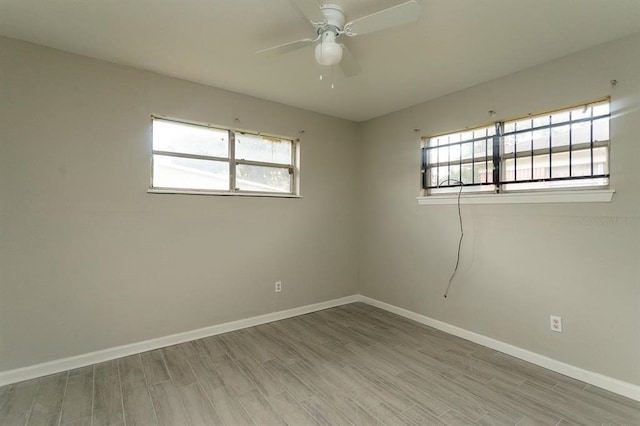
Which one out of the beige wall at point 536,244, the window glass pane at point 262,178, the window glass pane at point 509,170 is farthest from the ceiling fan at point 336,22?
the window glass pane at point 509,170

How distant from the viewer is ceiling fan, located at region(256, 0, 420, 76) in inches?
62.0

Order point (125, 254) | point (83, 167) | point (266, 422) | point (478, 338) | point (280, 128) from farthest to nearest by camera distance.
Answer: point (280, 128) → point (478, 338) → point (125, 254) → point (83, 167) → point (266, 422)

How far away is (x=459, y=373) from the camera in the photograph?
7.98 feet

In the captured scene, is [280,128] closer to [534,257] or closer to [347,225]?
[347,225]

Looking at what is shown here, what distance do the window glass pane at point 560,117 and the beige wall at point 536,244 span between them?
105 mm

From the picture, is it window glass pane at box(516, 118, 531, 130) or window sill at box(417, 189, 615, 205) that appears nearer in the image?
window sill at box(417, 189, 615, 205)

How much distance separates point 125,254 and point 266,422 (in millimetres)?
1907

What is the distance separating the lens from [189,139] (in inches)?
122

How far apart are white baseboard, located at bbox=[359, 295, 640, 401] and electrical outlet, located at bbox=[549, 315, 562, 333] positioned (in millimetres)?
256

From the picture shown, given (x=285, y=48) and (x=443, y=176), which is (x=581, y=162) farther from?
(x=285, y=48)

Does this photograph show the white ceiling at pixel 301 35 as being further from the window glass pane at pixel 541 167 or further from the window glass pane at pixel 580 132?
the window glass pane at pixel 541 167

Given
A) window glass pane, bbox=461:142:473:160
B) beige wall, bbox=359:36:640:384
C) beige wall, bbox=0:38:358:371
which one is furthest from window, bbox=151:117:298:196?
window glass pane, bbox=461:142:473:160

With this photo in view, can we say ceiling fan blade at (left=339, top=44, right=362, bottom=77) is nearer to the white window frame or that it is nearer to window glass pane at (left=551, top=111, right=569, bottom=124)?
the white window frame

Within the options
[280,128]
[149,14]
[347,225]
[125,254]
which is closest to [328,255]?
[347,225]
